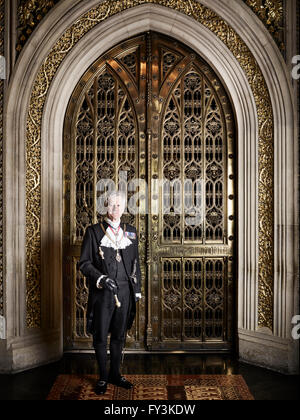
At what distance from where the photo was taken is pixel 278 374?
396 cm

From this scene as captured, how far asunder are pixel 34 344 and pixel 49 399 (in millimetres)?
903

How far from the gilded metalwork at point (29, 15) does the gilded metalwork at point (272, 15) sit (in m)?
1.97

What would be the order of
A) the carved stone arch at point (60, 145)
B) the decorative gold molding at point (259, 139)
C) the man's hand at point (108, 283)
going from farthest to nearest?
the decorative gold molding at point (259, 139) < the carved stone arch at point (60, 145) < the man's hand at point (108, 283)

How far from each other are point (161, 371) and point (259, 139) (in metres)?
2.42

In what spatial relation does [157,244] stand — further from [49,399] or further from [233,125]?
[49,399]

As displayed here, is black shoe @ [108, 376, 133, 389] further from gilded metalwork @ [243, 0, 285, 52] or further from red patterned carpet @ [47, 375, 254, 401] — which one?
gilded metalwork @ [243, 0, 285, 52]

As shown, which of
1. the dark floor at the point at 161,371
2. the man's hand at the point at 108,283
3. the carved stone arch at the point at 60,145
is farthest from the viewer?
the carved stone arch at the point at 60,145

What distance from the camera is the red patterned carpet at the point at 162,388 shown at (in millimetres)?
3434

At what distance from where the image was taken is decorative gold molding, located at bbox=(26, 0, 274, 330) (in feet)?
13.9

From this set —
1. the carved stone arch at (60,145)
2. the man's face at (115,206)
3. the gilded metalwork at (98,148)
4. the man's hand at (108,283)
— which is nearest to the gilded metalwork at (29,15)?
the carved stone arch at (60,145)

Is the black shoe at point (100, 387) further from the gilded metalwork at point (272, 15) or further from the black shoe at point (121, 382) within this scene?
the gilded metalwork at point (272, 15)

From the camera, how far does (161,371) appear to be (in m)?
4.00

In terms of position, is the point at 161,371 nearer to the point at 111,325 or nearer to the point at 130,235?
the point at 111,325

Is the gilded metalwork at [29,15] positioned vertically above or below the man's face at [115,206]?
above
